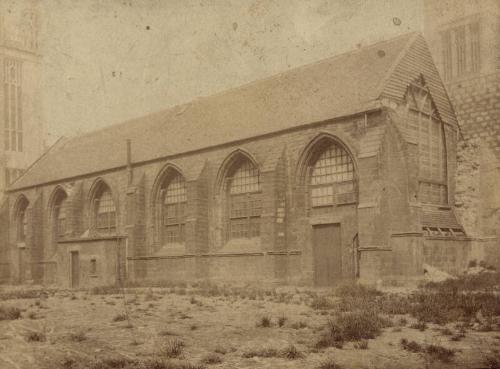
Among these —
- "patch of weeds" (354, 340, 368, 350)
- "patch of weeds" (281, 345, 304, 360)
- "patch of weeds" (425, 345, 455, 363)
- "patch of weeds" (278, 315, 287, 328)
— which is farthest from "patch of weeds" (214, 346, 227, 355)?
"patch of weeds" (425, 345, 455, 363)

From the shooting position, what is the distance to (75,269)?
3070cm

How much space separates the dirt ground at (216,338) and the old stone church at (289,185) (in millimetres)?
6839

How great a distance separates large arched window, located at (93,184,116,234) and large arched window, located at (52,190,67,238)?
3.81 metres

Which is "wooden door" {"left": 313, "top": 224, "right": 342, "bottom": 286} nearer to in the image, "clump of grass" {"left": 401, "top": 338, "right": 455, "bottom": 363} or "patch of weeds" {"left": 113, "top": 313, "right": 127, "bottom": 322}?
"patch of weeds" {"left": 113, "top": 313, "right": 127, "bottom": 322}

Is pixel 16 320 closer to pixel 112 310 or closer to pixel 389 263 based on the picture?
pixel 112 310

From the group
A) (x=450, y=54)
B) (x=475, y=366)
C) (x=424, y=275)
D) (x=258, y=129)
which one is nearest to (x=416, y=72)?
(x=450, y=54)

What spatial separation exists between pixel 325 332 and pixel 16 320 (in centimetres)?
753

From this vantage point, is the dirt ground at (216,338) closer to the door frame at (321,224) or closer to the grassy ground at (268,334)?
the grassy ground at (268,334)

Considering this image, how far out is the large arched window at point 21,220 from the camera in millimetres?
39500

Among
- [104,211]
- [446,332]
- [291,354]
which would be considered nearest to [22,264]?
[104,211]

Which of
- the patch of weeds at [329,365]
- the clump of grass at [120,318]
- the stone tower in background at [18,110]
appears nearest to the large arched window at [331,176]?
the clump of grass at [120,318]

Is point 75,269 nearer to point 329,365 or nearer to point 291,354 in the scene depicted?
point 291,354

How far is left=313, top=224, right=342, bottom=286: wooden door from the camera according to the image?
21719 millimetres

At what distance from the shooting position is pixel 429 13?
2433cm
